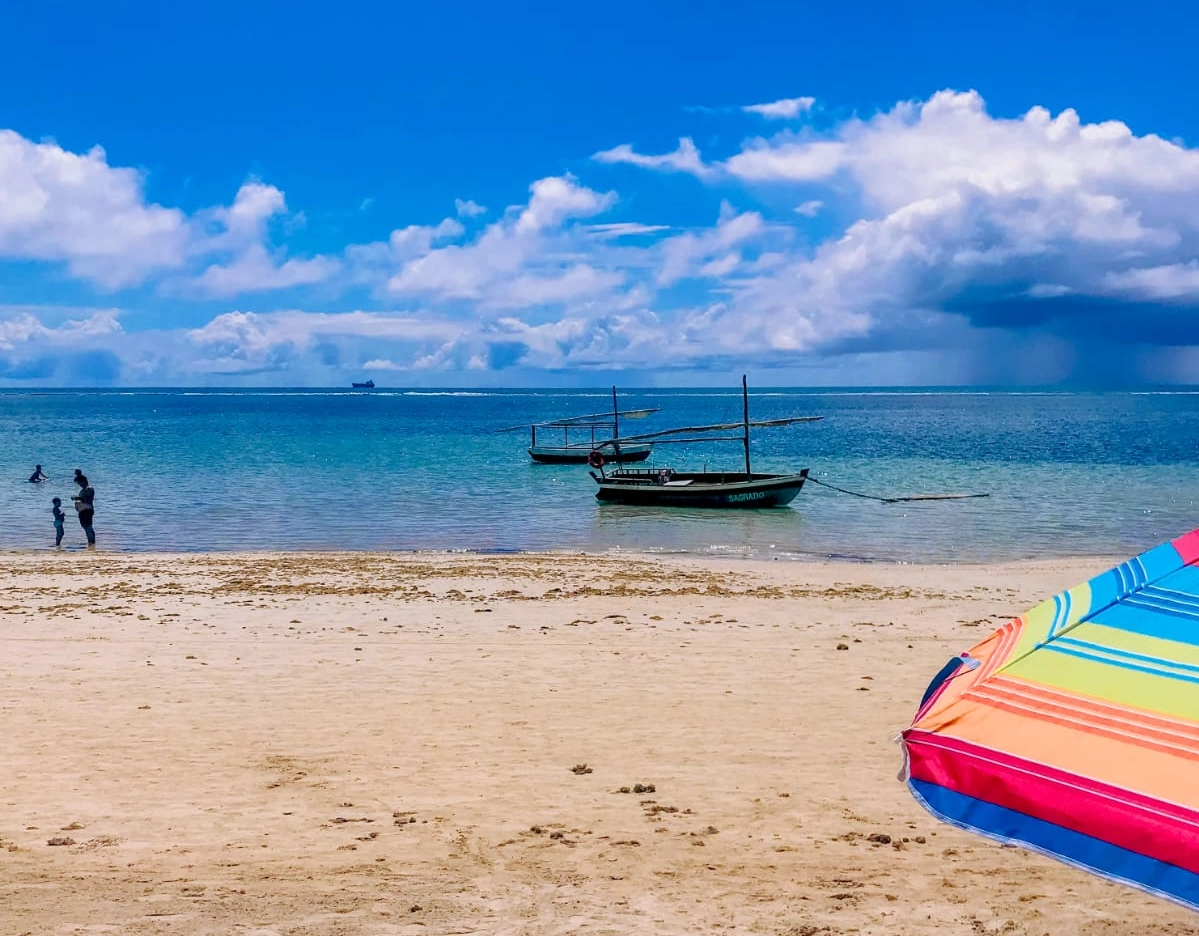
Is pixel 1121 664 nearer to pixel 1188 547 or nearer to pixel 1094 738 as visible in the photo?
pixel 1094 738

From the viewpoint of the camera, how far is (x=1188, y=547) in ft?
14.2

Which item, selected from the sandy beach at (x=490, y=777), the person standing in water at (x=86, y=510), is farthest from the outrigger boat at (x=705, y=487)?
the sandy beach at (x=490, y=777)

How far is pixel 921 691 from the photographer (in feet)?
39.1

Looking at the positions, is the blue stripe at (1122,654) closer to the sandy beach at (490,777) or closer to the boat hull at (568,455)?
the sandy beach at (490,777)

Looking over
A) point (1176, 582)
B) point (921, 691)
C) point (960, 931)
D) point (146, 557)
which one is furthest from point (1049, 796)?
point (146, 557)

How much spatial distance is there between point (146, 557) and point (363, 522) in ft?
31.0

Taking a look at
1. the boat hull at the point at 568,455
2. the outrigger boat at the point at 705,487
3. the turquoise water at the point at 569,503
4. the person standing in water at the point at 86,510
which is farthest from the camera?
the boat hull at the point at 568,455

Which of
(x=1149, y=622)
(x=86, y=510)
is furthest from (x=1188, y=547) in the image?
(x=86, y=510)

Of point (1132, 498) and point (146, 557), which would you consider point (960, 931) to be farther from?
point (1132, 498)

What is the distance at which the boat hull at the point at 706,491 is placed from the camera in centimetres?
3744

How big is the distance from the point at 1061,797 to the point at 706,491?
33.9 m

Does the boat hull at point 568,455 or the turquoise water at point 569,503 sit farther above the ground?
the boat hull at point 568,455

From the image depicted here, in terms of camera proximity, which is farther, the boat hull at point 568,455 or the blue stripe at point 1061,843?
the boat hull at point 568,455

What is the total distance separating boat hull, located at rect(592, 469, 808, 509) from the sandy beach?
769 inches
